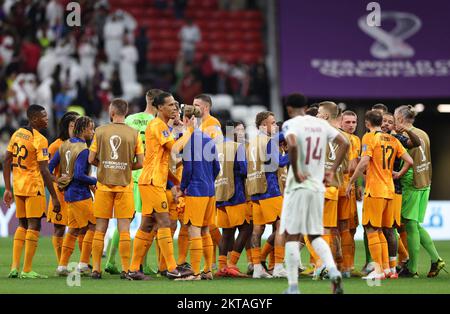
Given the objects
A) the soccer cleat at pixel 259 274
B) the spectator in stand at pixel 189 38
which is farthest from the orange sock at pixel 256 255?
the spectator in stand at pixel 189 38

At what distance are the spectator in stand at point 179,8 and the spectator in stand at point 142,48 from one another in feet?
6.78

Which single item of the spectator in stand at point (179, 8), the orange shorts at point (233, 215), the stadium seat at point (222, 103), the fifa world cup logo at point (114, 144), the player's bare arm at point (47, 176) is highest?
the spectator in stand at point (179, 8)

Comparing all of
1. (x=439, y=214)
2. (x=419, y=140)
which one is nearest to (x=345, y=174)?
(x=419, y=140)

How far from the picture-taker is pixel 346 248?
14.0 metres

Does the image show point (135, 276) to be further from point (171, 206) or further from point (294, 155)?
point (294, 155)

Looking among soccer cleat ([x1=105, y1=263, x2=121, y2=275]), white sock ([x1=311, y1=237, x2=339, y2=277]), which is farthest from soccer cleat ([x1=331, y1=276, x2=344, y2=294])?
soccer cleat ([x1=105, y1=263, x2=121, y2=275])

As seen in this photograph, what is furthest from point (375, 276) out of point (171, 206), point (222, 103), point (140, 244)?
point (222, 103)

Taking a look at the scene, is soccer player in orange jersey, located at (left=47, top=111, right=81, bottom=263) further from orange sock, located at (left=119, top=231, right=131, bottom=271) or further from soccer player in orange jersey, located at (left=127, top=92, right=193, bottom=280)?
soccer player in orange jersey, located at (left=127, top=92, right=193, bottom=280)

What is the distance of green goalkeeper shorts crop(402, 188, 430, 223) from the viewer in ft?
46.4

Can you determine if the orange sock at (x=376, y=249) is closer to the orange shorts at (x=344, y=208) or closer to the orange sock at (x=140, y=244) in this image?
the orange shorts at (x=344, y=208)

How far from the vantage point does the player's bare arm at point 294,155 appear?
11.0 metres

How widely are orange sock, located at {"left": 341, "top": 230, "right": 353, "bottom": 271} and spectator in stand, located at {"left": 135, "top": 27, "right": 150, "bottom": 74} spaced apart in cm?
1591

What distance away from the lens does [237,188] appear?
1470 cm

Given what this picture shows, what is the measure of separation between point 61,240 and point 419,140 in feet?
16.3
